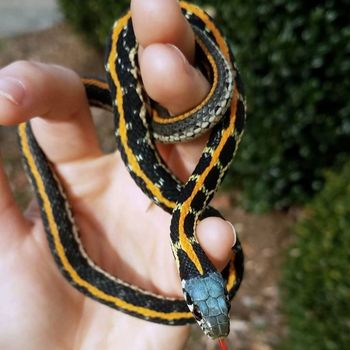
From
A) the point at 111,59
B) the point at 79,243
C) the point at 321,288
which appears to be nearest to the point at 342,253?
the point at 321,288

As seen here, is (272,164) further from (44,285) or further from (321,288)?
(44,285)

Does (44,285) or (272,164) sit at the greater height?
(272,164)

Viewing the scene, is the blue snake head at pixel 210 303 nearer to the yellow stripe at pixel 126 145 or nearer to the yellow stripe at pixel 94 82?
the yellow stripe at pixel 126 145

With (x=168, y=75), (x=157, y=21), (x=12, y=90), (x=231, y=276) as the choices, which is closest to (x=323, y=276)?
(x=231, y=276)

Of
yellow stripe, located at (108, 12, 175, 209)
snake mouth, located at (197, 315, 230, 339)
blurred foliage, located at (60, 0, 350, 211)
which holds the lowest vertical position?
snake mouth, located at (197, 315, 230, 339)

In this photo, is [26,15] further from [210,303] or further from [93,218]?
[210,303]

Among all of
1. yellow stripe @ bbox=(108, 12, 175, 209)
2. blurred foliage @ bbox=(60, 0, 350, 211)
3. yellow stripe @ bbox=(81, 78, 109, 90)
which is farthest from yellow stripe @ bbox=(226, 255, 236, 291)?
blurred foliage @ bbox=(60, 0, 350, 211)

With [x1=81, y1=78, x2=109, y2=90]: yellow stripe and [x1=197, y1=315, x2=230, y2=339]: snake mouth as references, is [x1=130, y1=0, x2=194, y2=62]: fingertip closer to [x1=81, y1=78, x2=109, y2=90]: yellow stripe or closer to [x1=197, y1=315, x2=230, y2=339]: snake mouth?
[x1=81, y1=78, x2=109, y2=90]: yellow stripe
